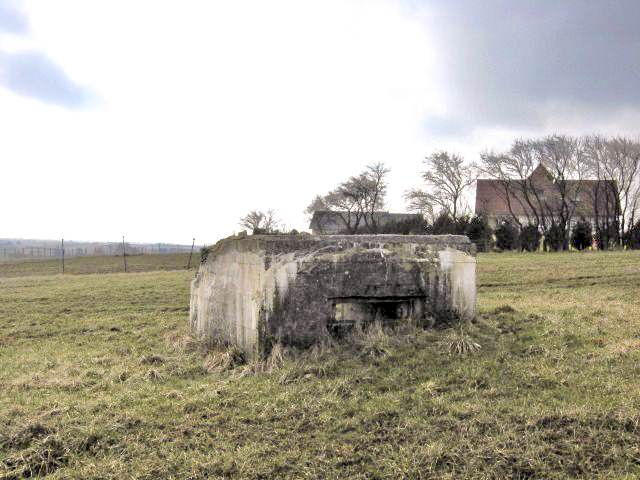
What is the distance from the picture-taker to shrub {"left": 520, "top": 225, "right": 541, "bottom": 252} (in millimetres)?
35919

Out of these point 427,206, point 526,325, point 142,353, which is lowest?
point 142,353

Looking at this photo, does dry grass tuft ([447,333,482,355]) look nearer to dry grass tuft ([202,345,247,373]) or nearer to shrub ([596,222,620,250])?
dry grass tuft ([202,345,247,373])

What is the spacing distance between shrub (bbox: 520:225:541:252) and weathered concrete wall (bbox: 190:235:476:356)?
3164 cm

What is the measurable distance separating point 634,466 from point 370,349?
9.58ft

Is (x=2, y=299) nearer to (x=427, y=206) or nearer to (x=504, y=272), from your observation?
(x=504, y=272)

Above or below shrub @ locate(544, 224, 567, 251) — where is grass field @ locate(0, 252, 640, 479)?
below

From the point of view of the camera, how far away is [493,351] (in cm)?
547

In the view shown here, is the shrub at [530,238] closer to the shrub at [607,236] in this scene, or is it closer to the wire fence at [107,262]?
A: the shrub at [607,236]

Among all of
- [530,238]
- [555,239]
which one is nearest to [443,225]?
[530,238]

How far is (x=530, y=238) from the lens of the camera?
3612cm

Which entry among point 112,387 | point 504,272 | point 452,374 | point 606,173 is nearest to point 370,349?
point 452,374

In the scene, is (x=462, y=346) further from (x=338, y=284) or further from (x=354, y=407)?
(x=354, y=407)

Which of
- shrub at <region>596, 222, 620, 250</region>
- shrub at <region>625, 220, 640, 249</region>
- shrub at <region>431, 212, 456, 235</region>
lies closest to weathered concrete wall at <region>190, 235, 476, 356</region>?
shrub at <region>431, 212, 456, 235</region>

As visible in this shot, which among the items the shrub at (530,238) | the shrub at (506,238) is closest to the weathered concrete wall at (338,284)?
the shrub at (506,238)
